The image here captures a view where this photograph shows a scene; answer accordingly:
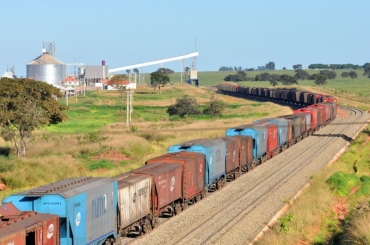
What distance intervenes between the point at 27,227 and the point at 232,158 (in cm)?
2411

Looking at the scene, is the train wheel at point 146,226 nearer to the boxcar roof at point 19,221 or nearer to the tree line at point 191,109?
the boxcar roof at point 19,221

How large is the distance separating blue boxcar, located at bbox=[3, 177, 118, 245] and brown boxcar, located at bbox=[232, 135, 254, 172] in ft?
65.3

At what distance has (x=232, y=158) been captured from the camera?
38.6 metres

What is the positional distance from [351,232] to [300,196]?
11158 millimetres

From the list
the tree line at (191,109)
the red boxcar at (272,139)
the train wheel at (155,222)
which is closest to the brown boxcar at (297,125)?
the red boxcar at (272,139)

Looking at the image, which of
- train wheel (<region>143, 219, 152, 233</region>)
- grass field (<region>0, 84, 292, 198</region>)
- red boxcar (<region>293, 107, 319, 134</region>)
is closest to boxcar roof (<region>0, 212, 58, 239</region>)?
train wheel (<region>143, 219, 152, 233</region>)

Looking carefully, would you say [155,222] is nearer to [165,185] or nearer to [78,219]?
[165,185]

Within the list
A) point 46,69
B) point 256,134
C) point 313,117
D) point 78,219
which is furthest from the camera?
point 46,69

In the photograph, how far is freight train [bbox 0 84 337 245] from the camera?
17.9 metres

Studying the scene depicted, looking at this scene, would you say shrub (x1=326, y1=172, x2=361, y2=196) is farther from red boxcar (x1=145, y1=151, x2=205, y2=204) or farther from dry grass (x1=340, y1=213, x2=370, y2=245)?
dry grass (x1=340, y1=213, x2=370, y2=245)

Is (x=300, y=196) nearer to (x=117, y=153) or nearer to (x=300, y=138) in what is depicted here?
(x=117, y=153)

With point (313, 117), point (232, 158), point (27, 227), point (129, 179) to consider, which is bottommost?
point (232, 158)

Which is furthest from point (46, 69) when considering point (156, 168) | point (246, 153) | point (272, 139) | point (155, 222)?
point (155, 222)

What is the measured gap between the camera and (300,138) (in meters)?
64.3
